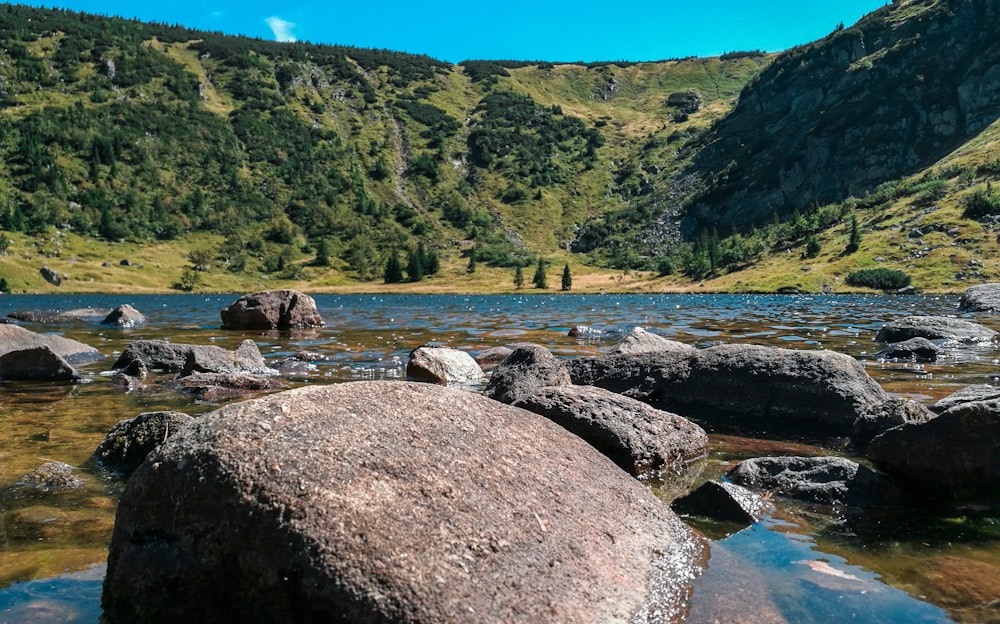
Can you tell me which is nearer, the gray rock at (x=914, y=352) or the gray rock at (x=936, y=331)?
the gray rock at (x=914, y=352)

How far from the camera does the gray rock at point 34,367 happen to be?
59.7ft

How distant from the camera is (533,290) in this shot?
479 feet

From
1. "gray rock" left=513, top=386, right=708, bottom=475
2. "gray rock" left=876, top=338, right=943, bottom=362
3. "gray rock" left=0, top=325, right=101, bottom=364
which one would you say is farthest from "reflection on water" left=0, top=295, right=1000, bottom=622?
"gray rock" left=0, top=325, right=101, bottom=364

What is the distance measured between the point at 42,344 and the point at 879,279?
109 m

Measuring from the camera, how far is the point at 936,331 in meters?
26.0

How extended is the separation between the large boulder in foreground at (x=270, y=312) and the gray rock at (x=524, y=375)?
28569 mm

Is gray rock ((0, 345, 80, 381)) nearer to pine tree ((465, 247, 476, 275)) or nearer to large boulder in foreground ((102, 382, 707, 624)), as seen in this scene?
large boulder in foreground ((102, 382, 707, 624))

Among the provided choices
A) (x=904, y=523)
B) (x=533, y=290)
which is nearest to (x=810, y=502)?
(x=904, y=523)

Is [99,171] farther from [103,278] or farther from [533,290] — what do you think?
[533,290]

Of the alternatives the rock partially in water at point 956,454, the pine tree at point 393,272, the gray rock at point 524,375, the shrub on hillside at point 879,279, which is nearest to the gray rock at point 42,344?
the gray rock at point 524,375

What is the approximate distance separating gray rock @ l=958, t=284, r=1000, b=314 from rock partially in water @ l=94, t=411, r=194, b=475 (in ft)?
194

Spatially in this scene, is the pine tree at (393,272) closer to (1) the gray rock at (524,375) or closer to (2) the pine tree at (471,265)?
(2) the pine tree at (471,265)

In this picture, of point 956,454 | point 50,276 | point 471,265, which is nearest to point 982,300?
point 956,454

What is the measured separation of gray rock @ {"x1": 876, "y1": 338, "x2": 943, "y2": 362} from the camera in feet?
69.9
